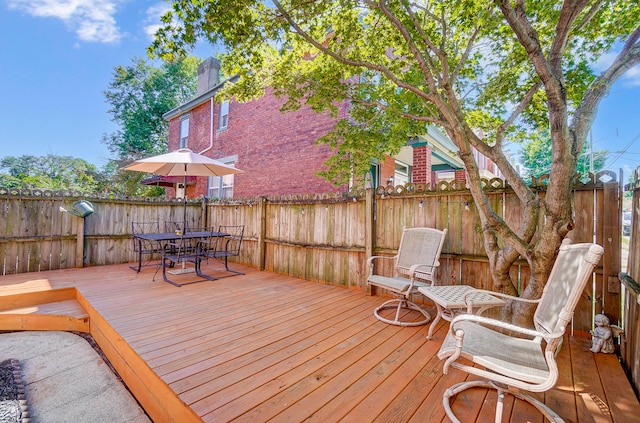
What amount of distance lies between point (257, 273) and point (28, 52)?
25090 millimetres

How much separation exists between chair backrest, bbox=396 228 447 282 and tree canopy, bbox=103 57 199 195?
59.0 ft

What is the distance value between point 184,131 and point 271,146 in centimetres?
596

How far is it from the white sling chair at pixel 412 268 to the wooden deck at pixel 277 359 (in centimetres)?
25

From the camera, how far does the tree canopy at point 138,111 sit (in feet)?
56.6

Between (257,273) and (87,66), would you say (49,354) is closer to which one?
(257,273)

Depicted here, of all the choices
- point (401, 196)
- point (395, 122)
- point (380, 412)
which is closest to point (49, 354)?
point (380, 412)

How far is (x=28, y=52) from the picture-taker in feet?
60.1

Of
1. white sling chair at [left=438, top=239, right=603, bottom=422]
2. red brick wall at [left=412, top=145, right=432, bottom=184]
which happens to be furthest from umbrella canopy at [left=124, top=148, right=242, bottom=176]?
white sling chair at [left=438, top=239, right=603, bottom=422]

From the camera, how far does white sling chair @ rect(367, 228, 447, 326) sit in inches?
128

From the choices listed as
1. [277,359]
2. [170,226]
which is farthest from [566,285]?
[170,226]

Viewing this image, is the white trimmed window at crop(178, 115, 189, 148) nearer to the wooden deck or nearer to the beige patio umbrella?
the beige patio umbrella

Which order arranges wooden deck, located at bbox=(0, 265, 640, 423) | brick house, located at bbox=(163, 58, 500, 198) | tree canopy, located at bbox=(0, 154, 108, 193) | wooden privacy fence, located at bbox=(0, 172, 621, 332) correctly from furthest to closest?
tree canopy, located at bbox=(0, 154, 108, 193) < brick house, located at bbox=(163, 58, 500, 198) < wooden privacy fence, located at bbox=(0, 172, 621, 332) < wooden deck, located at bbox=(0, 265, 640, 423)

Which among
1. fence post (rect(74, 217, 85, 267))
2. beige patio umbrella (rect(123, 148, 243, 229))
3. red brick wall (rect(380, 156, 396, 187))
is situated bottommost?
fence post (rect(74, 217, 85, 267))

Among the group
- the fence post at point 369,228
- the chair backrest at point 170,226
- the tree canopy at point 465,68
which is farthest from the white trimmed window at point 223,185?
the fence post at point 369,228
